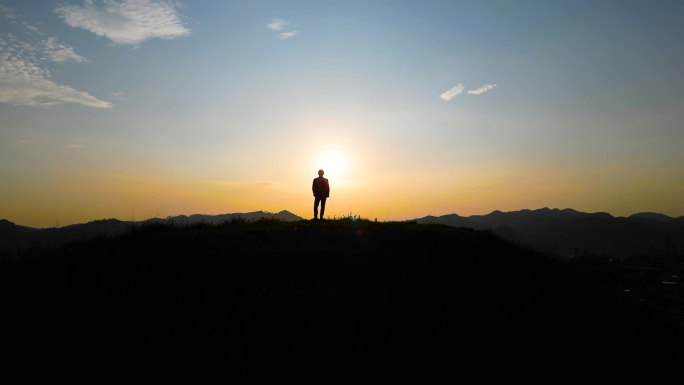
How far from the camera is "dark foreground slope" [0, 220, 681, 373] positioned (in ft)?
36.7

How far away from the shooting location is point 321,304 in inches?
527

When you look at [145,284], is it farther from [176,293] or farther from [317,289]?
[317,289]

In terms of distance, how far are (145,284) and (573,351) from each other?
47.8 ft

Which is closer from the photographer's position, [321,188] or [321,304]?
[321,304]

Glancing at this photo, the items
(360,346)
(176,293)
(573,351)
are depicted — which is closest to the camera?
(360,346)

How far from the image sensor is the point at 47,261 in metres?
15.7

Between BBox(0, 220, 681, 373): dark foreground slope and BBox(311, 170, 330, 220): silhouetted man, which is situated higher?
BBox(311, 170, 330, 220): silhouetted man

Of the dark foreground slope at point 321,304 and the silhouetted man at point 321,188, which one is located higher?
the silhouetted man at point 321,188

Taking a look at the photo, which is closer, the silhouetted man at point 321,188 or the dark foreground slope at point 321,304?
the dark foreground slope at point 321,304

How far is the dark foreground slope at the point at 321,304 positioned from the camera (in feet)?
36.7

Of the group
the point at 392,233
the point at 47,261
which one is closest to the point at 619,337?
the point at 392,233

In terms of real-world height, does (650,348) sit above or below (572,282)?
below

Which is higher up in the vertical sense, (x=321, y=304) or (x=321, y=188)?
(x=321, y=188)

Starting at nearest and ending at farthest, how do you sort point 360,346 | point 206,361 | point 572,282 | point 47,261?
1. point 206,361
2. point 360,346
3. point 47,261
4. point 572,282
